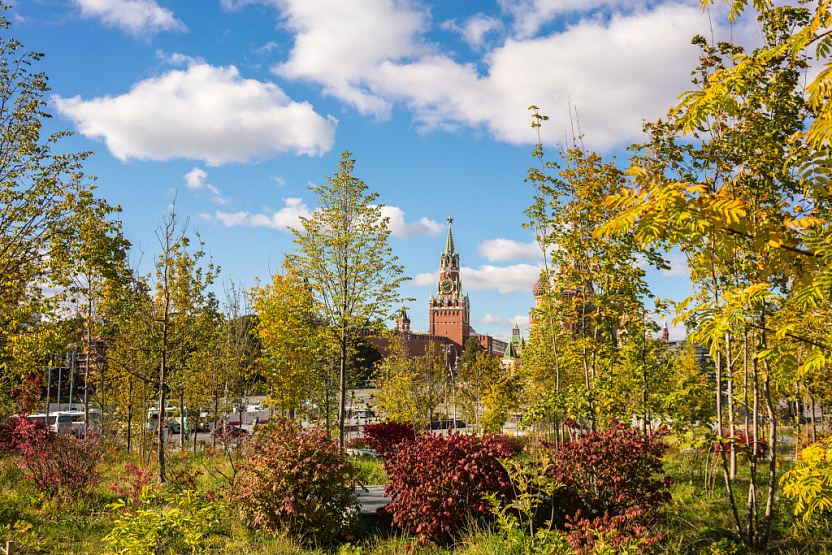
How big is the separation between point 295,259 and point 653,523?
10.1 meters

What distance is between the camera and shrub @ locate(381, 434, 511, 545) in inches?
265

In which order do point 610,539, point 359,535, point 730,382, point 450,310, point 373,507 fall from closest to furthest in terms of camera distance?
point 610,539 < point 359,535 < point 730,382 < point 373,507 < point 450,310

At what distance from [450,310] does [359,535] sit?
4873 inches

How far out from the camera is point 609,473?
6.80 m

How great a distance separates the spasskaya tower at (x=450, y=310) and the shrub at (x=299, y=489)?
12054cm

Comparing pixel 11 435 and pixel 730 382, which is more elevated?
pixel 730 382

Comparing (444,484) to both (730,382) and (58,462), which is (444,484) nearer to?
(730,382)

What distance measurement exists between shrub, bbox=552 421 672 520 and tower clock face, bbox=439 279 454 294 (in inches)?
4972

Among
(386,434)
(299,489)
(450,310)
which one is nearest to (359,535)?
(299,489)

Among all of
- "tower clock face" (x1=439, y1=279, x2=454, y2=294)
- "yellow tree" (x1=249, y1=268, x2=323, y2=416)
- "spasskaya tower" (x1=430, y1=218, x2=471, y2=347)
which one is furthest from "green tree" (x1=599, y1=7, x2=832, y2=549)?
"tower clock face" (x1=439, y1=279, x2=454, y2=294)

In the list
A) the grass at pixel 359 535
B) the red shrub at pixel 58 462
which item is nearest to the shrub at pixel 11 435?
the red shrub at pixel 58 462

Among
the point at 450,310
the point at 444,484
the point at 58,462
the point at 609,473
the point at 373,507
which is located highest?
the point at 450,310

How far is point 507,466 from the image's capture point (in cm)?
652

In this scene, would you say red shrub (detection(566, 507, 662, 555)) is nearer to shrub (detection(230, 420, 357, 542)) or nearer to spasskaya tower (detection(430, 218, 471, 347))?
shrub (detection(230, 420, 357, 542))
